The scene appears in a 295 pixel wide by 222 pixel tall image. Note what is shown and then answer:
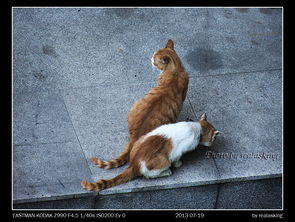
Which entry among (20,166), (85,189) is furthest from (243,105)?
(20,166)

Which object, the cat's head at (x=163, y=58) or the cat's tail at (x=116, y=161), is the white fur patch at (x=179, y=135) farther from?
the cat's head at (x=163, y=58)

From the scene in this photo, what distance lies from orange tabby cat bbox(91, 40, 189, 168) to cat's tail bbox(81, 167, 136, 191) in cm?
19

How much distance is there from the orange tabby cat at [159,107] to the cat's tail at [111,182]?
0.64 ft

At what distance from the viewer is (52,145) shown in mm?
5449

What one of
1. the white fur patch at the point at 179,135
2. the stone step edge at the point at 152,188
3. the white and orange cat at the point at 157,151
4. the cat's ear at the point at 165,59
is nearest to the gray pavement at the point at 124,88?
the stone step edge at the point at 152,188

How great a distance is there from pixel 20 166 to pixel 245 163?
2354 mm

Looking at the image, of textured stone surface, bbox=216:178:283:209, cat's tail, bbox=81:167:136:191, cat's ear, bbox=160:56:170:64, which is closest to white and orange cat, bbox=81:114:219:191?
cat's tail, bbox=81:167:136:191

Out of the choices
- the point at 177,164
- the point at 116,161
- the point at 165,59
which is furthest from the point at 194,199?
the point at 165,59

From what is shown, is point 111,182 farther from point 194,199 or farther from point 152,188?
point 194,199

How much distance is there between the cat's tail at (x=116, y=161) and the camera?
17.1ft

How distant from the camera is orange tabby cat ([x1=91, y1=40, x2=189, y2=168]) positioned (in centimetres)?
526

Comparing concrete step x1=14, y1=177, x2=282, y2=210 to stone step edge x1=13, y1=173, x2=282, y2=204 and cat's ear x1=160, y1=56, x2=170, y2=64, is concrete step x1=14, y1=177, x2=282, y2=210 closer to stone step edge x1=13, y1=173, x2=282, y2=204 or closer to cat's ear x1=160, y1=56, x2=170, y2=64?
stone step edge x1=13, y1=173, x2=282, y2=204

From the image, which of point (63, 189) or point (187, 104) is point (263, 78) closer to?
point (187, 104)

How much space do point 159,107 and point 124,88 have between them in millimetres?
993
